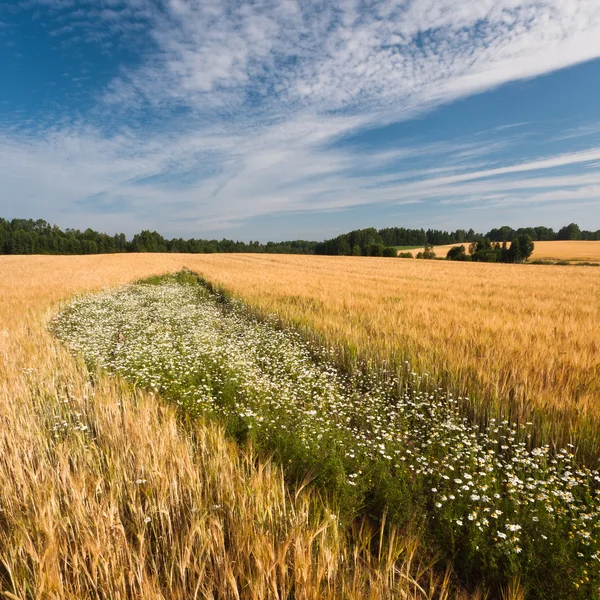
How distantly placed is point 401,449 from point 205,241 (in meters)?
141

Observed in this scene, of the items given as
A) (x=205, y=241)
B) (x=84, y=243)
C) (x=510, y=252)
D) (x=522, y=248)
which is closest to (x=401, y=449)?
(x=522, y=248)

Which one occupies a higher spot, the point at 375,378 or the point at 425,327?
the point at 425,327

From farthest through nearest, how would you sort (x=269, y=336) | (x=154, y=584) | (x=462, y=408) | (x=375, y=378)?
(x=269, y=336)
(x=375, y=378)
(x=462, y=408)
(x=154, y=584)

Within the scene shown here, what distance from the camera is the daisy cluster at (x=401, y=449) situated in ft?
7.11

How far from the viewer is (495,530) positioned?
2.29 m

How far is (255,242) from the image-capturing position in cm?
15500

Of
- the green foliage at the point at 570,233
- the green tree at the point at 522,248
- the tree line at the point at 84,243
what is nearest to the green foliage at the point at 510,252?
the green tree at the point at 522,248

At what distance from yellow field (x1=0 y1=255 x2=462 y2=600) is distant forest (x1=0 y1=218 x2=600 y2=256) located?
88.0m

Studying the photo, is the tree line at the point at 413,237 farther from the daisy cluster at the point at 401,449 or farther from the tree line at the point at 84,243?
the daisy cluster at the point at 401,449

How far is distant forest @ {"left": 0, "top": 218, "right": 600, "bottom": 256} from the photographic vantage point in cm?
9744

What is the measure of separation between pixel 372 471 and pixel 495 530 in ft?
3.18

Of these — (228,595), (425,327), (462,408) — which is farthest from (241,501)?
(425,327)

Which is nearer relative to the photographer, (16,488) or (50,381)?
(16,488)

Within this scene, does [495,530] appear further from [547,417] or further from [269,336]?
[269,336]
